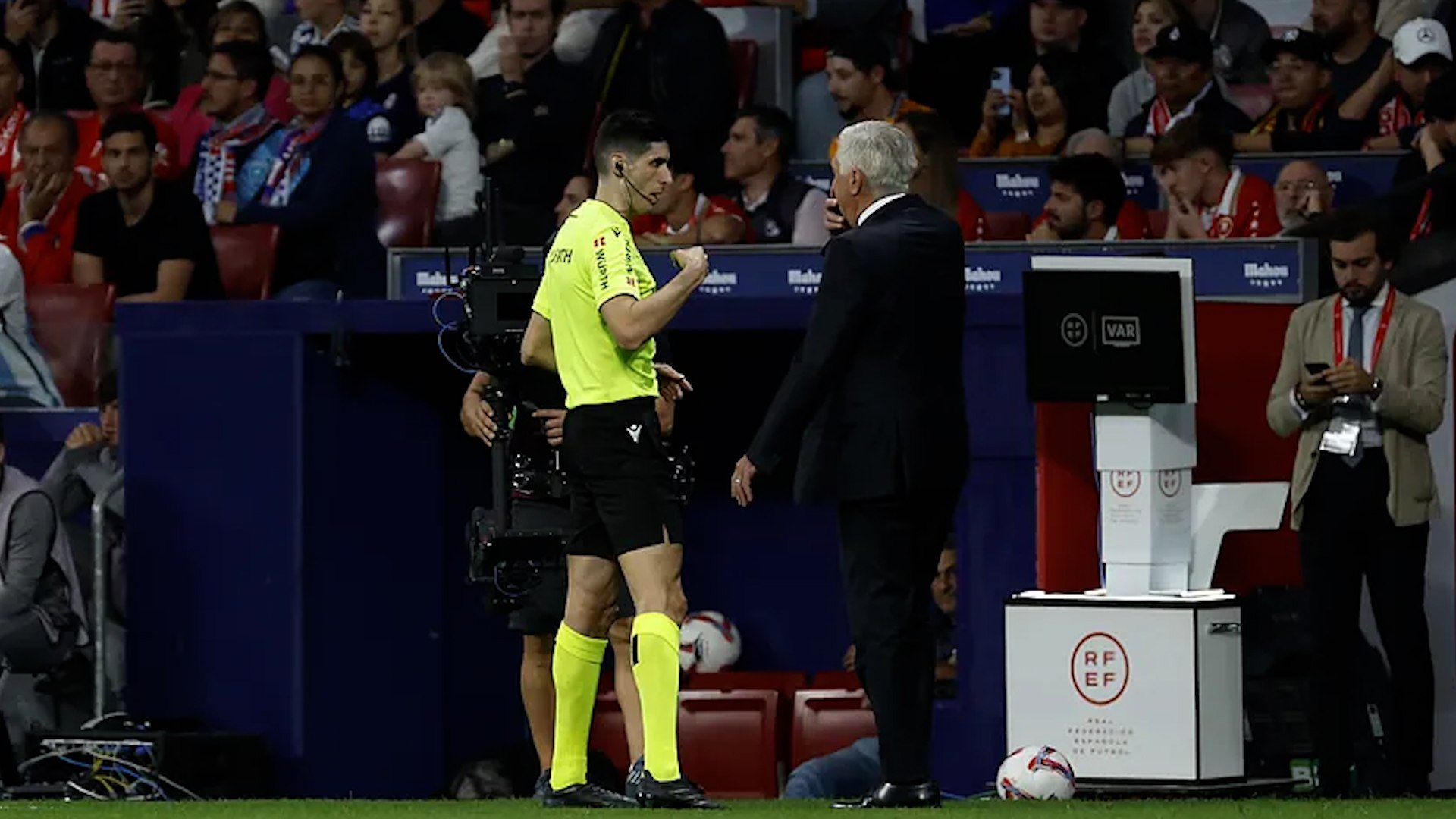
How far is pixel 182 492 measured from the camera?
38.3 ft

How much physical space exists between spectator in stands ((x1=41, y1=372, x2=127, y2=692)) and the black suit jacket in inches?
176

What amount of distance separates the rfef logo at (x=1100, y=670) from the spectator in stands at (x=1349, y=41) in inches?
188

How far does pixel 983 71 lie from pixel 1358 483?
16.6ft

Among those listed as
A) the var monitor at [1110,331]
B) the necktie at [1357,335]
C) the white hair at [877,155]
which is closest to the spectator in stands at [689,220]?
the var monitor at [1110,331]

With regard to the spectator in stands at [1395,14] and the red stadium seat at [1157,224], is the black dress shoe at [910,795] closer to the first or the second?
the red stadium seat at [1157,224]

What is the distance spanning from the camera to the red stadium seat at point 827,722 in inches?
474

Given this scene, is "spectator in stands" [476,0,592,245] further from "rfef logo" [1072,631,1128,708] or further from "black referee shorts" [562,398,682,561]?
"black referee shorts" [562,398,682,561]

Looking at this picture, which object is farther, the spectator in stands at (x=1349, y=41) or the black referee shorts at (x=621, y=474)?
the spectator in stands at (x=1349, y=41)

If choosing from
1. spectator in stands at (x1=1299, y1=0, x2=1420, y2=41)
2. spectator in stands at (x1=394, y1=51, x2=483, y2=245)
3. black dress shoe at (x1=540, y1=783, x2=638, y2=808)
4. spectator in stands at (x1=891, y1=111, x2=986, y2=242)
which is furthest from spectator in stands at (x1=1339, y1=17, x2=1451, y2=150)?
black dress shoe at (x1=540, y1=783, x2=638, y2=808)

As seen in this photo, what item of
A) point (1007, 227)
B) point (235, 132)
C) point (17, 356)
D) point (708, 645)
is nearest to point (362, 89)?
point (235, 132)

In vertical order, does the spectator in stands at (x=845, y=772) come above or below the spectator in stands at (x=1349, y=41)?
below

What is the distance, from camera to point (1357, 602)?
35.7 ft

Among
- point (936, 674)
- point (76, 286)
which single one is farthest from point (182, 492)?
point (936, 674)

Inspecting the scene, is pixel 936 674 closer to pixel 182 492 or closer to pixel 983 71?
pixel 182 492
